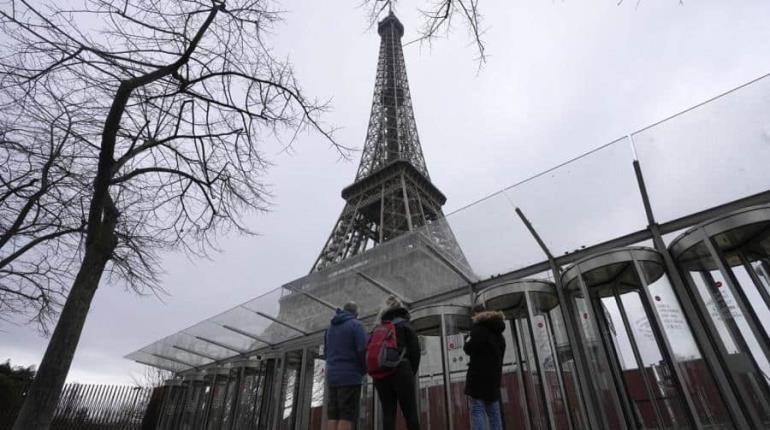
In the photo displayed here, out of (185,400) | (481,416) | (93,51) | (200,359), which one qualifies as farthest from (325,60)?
(185,400)

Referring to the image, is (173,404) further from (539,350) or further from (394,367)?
(394,367)

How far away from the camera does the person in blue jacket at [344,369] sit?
326 cm

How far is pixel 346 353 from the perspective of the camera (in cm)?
347

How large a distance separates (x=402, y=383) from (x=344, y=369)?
1.90 ft

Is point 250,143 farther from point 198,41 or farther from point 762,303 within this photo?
point 762,303

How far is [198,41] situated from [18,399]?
14.2 meters

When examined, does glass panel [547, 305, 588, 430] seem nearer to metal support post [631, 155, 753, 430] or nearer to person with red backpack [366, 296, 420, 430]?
metal support post [631, 155, 753, 430]

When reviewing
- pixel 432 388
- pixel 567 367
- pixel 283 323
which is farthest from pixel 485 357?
pixel 283 323

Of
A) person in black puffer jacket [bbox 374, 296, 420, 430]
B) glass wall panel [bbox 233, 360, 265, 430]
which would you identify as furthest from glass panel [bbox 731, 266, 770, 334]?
glass wall panel [bbox 233, 360, 265, 430]

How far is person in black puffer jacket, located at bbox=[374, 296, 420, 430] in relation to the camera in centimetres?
302

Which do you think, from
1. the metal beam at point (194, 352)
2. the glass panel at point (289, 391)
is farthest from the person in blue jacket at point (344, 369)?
the metal beam at point (194, 352)

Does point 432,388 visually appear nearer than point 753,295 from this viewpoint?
No

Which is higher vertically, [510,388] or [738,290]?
[738,290]

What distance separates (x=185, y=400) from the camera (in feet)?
37.1
